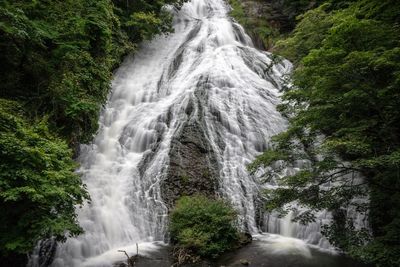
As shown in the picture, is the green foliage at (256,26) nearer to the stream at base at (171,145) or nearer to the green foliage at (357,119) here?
the stream at base at (171,145)

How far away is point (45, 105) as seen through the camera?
10703 millimetres

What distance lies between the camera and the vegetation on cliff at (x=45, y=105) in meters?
6.71

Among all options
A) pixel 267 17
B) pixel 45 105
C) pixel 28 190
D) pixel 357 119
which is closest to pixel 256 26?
pixel 267 17

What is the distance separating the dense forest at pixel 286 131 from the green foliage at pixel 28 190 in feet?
0.07

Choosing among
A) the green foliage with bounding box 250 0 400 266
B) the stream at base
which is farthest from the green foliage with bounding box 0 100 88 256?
the green foliage with bounding box 250 0 400 266

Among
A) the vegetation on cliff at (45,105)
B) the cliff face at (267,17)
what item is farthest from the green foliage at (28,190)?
the cliff face at (267,17)

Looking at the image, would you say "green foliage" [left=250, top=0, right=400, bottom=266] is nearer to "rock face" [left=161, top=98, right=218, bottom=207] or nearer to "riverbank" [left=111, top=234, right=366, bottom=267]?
"riverbank" [left=111, top=234, right=366, bottom=267]

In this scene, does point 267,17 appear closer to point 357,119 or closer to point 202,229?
point 357,119

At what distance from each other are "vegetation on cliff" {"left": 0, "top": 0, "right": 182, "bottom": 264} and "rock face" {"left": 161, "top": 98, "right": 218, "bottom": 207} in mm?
2965

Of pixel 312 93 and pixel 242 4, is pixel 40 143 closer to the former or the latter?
pixel 312 93

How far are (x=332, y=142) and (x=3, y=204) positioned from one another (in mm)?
6495

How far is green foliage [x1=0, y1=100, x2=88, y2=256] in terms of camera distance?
6516 mm

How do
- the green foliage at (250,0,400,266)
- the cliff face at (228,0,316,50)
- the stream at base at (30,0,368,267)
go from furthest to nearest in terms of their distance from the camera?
the cliff face at (228,0,316,50), the stream at base at (30,0,368,267), the green foliage at (250,0,400,266)

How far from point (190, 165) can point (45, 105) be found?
5080mm
